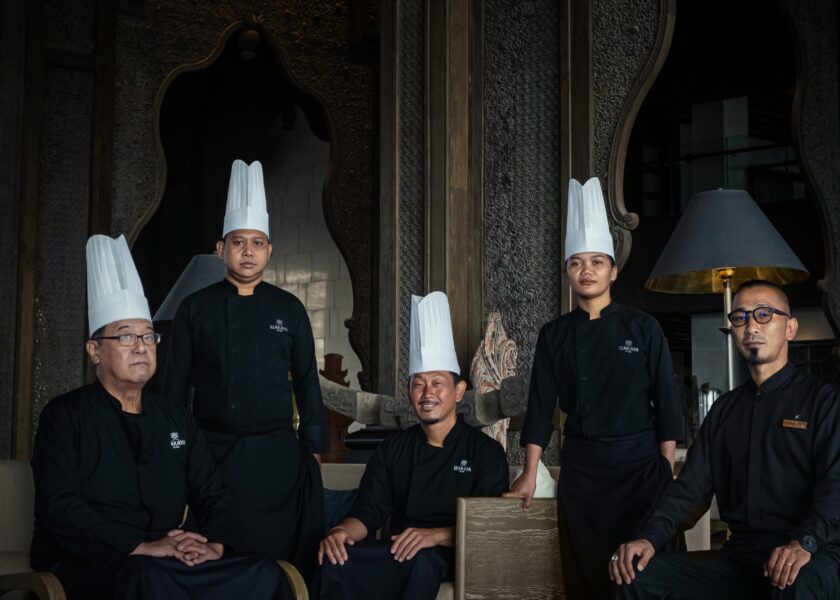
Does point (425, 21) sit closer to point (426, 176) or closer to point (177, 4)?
point (426, 176)

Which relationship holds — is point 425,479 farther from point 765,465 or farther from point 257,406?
point 765,465

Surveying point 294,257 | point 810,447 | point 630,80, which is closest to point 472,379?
point 630,80

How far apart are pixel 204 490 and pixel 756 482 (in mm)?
1375

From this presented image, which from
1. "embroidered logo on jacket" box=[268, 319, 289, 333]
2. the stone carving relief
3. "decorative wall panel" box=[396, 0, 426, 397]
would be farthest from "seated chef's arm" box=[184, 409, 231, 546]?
"decorative wall panel" box=[396, 0, 426, 397]

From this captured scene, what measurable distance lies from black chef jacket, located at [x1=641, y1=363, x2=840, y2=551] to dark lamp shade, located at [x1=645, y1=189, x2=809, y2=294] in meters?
1.14

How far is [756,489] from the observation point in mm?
2900

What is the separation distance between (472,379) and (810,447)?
2.20m

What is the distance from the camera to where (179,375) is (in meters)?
3.50

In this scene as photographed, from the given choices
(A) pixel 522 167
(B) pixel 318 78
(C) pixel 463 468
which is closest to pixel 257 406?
(C) pixel 463 468

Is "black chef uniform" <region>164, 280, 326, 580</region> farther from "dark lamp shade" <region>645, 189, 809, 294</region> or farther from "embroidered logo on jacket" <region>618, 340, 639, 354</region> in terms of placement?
"dark lamp shade" <region>645, 189, 809, 294</region>

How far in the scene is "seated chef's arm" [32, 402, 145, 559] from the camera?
2799mm

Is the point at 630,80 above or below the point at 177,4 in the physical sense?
below

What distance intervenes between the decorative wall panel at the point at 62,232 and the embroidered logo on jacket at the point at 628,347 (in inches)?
187

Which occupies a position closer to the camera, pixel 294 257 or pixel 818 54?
pixel 818 54
